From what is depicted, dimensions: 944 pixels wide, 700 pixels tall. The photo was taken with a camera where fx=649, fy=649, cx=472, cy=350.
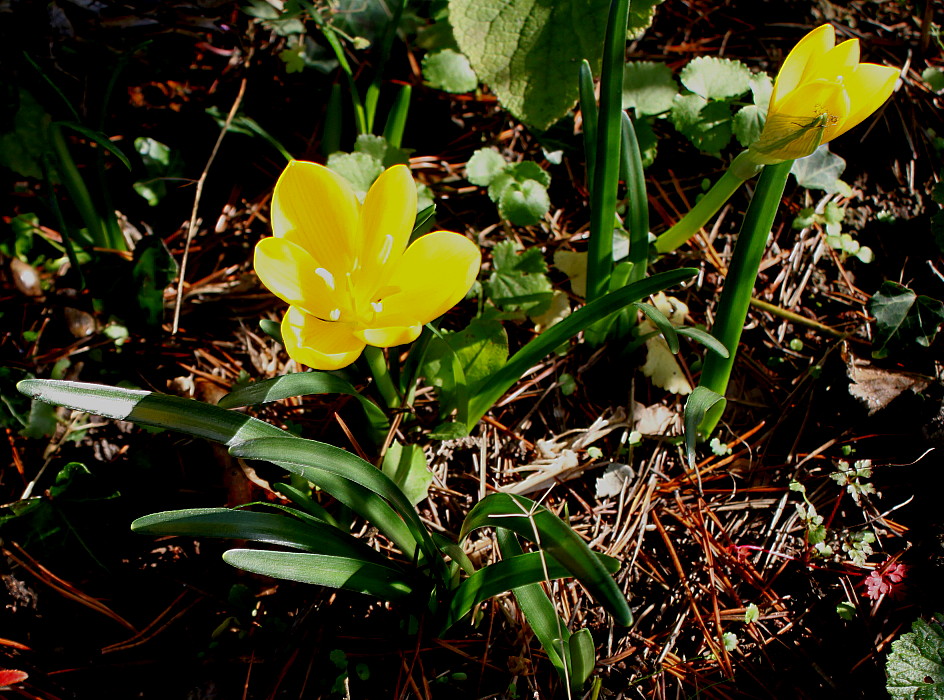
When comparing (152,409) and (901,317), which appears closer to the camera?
(152,409)

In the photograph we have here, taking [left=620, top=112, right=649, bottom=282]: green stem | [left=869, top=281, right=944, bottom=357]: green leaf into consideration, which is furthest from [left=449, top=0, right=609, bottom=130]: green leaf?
[left=869, top=281, right=944, bottom=357]: green leaf

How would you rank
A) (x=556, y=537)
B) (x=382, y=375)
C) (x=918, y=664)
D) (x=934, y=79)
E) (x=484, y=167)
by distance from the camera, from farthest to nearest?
(x=934, y=79) < (x=484, y=167) < (x=382, y=375) < (x=918, y=664) < (x=556, y=537)

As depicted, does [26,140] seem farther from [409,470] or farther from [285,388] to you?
[409,470]

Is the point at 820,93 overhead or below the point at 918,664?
overhead

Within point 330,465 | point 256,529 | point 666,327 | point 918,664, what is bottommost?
point 918,664

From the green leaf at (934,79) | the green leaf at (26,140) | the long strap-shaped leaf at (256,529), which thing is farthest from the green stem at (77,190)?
the green leaf at (934,79)

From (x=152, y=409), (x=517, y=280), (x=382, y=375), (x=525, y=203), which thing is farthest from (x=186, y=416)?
(x=525, y=203)

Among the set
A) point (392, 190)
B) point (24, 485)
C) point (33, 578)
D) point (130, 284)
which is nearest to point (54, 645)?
point (33, 578)
